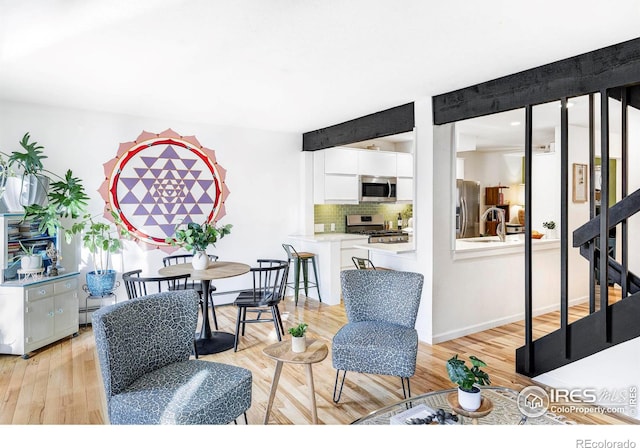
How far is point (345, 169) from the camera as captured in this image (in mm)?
6199

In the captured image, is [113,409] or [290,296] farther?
[290,296]

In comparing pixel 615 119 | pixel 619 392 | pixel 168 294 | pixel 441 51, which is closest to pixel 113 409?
pixel 168 294

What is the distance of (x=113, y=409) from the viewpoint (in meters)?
1.96

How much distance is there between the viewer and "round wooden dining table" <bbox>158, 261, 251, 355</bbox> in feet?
12.2

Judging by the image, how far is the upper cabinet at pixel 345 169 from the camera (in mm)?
6027

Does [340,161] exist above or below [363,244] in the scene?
above

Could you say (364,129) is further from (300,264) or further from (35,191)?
(35,191)

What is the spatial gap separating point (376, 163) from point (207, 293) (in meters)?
3.74

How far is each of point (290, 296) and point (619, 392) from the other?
160 inches

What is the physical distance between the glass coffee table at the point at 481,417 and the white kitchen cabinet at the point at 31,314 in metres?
3.31

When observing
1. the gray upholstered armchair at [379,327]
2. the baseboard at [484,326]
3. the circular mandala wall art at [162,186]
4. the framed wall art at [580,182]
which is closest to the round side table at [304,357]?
the gray upholstered armchair at [379,327]

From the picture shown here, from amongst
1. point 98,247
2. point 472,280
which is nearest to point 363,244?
point 472,280

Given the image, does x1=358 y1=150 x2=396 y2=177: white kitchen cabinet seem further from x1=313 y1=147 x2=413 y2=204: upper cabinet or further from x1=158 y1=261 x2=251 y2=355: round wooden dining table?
x1=158 y1=261 x2=251 y2=355: round wooden dining table
